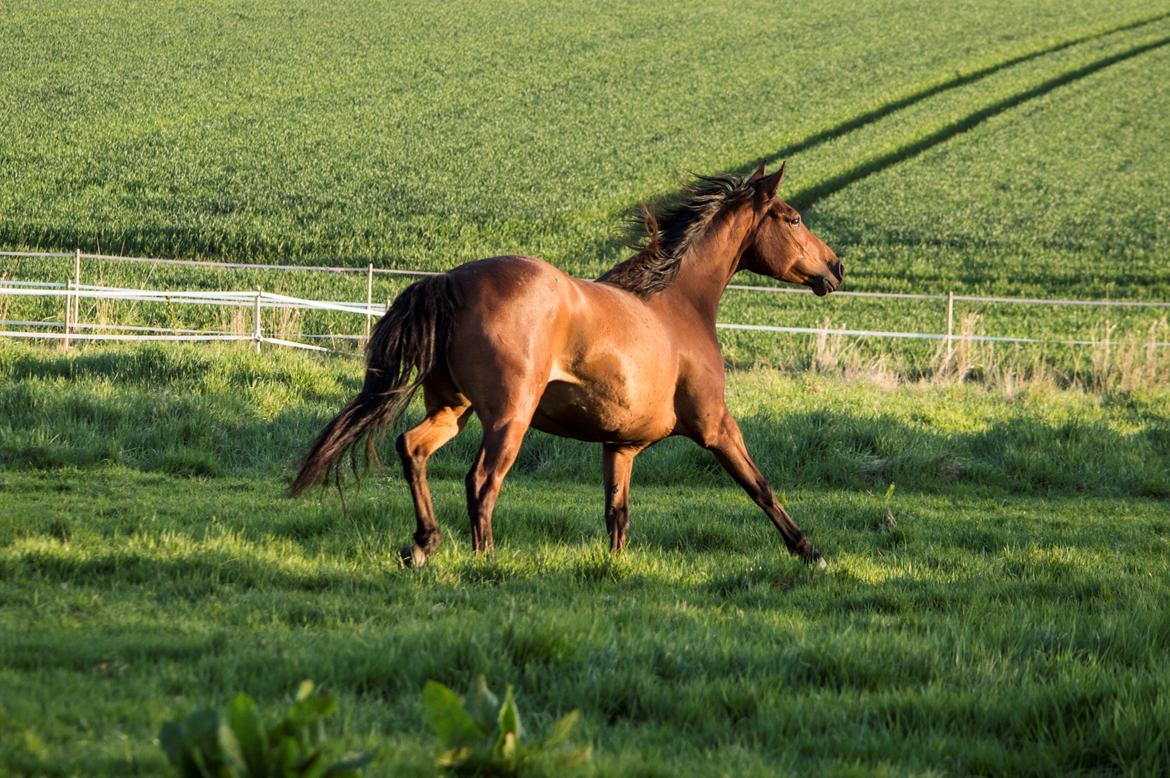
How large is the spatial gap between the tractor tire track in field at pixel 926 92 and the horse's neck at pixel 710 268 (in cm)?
2774

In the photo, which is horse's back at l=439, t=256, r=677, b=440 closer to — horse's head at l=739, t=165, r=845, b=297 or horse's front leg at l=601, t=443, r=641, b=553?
horse's front leg at l=601, t=443, r=641, b=553

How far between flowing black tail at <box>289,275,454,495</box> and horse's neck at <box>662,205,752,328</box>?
1.82m

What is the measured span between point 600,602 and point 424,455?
1.48 meters

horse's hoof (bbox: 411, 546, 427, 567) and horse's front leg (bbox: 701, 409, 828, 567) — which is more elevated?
horse's front leg (bbox: 701, 409, 828, 567)

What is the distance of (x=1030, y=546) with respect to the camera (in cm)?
780

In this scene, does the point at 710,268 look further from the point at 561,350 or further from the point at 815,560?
the point at 815,560

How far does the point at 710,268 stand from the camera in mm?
8188

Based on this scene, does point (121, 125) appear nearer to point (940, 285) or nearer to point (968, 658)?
point (940, 285)

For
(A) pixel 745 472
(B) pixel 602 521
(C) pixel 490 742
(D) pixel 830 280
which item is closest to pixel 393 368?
(B) pixel 602 521

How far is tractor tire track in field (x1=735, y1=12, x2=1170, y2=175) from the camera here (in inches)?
1630

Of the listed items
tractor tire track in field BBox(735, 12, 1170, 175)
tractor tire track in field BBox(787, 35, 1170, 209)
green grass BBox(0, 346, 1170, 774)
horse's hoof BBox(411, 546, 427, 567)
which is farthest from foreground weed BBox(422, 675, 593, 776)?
tractor tire track in field BBox(787, 35, 1170, 209)

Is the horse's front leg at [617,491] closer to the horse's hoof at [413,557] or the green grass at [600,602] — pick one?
the green grass at [600,602]

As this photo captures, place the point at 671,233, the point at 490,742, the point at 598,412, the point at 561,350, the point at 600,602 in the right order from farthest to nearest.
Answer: the point at 671,233 < the point at 598,412 < the point at 561,350 < the point at 600,602 < the point at 490,742

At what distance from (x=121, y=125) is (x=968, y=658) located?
38776 millimetres
